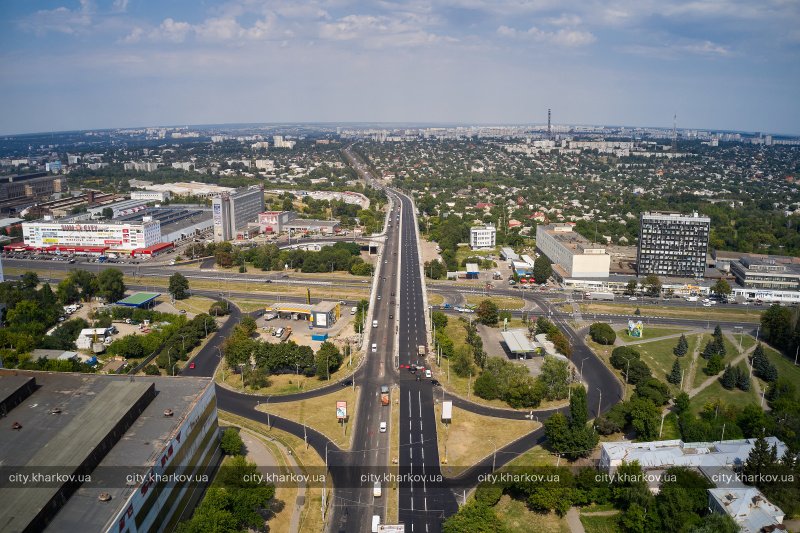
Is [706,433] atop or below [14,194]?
below

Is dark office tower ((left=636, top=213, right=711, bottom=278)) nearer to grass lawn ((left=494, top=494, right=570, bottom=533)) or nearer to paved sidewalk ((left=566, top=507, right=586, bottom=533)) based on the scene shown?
paved sidewalk ((left=566, top=507, right=586, bottom=533))

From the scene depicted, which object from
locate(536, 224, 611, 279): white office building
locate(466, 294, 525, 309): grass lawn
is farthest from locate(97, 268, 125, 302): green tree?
locate(536, 224, 611, 279): white office building

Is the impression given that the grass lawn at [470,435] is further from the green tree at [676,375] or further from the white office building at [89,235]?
the white office building at [89,235]

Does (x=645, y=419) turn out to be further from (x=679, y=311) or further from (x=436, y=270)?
(x=436, y=270)

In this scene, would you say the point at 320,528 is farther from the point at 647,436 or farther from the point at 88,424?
the point at 647,436

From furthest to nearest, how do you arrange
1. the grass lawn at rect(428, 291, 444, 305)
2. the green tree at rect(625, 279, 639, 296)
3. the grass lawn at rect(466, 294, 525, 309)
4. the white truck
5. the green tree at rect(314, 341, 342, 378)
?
the green tree at rect(625, 279, 639, 296) → the white truck → the grass lawn at rect(428, 291, 444, 305) → the grass lawn at rect(466, 294, 525, 309) → the green tree at rect(314, 341, 342, 378)

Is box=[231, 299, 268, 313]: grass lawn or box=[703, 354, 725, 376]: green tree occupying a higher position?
box=[231, 299, 268, 313]: grass lawn

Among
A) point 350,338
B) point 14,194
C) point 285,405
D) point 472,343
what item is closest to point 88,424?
point 285,405
